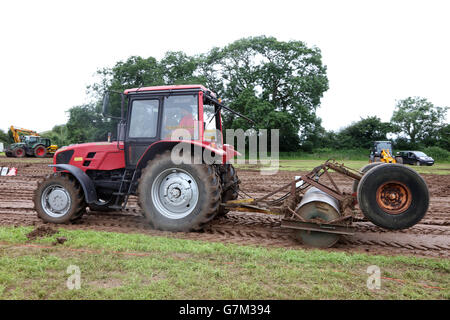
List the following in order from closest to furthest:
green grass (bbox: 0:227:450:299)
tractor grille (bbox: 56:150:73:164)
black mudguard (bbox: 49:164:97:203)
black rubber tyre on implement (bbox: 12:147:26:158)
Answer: green grass (bbox: 0:227:450:299) → black mudguard (bbox: 49:164:97:203) → tractor grille (bbox: 56:150:73:164) → black rubber tyre on implement (bbox: 12:147:26:158)

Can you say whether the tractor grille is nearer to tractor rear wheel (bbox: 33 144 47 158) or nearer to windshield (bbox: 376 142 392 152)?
tractor rear wheel (bbox: 33 144 47 158)

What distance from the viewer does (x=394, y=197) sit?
4227 millimetres

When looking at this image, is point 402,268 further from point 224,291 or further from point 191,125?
point 191,125

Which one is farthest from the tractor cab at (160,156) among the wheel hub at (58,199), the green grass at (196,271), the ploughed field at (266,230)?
the green grass at (196,271)

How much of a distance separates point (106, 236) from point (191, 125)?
236 centimetres

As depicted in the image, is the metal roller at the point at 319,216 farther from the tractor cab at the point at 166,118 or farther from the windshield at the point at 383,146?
the windshield at the point at 383,146

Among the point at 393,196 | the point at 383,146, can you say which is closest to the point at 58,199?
the point at 393,196

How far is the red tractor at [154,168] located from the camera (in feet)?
16.8

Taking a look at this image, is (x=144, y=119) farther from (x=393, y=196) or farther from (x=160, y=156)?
(x=393, y=196)

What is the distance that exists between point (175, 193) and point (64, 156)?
9.22ft

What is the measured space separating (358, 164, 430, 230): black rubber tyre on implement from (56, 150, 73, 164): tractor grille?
5.61m

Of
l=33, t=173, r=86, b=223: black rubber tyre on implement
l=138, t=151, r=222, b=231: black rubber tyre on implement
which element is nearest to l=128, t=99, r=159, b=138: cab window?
l=138, t=151, r=222, b=231: black rubber tyre on implement

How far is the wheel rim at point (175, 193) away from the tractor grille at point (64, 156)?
2.31 m

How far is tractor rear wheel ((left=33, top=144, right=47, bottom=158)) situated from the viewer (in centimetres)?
2725
